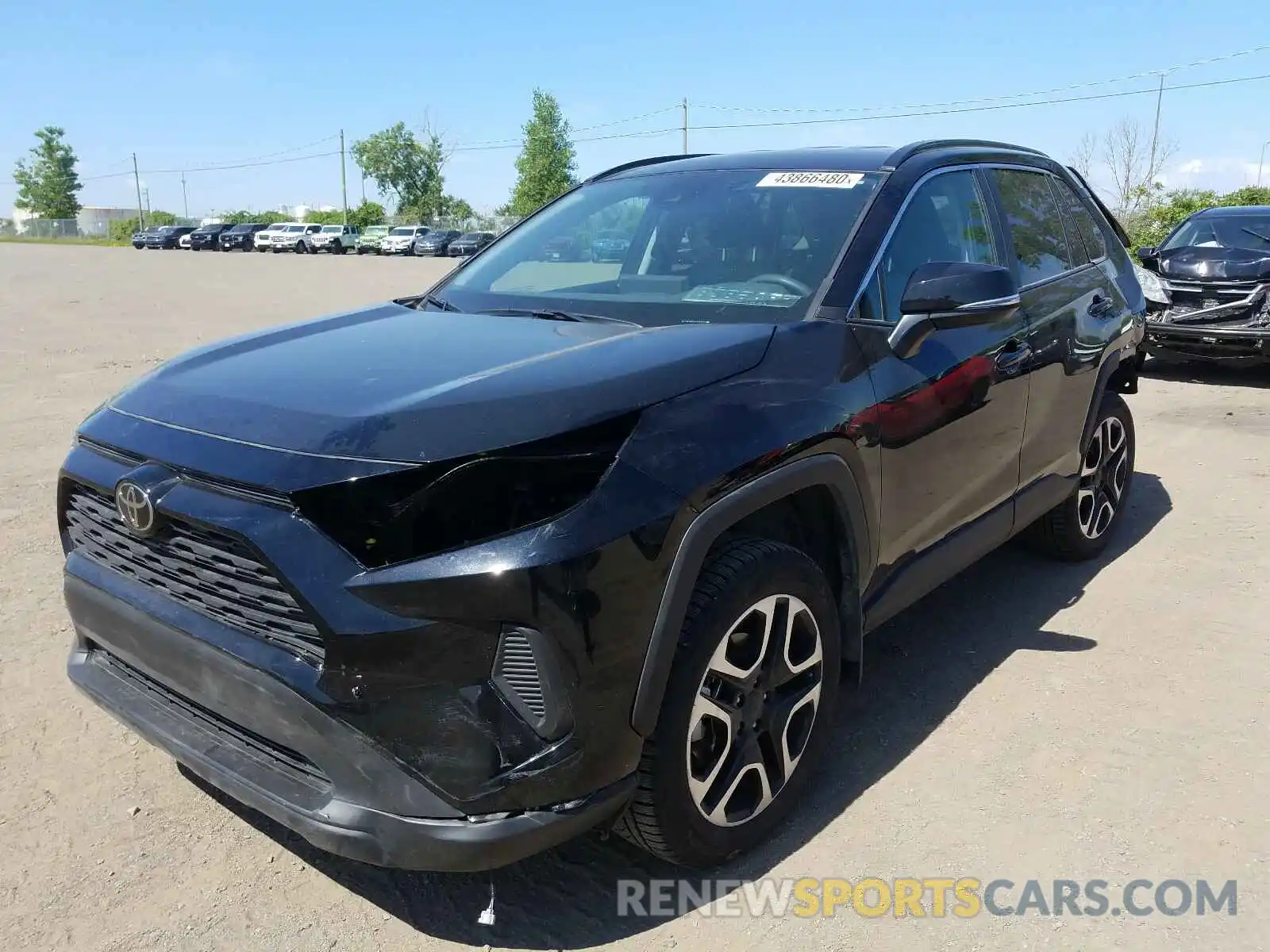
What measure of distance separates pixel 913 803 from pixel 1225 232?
32.7 ft

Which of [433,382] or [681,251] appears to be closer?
[433,382]

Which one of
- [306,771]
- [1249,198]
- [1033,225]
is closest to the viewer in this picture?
[306,771]

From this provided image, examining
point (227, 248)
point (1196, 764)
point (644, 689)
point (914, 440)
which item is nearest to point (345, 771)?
point (644, 689)

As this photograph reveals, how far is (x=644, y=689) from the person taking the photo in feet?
7.20

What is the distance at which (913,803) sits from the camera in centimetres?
294

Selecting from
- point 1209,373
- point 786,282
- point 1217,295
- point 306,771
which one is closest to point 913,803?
point 786,282

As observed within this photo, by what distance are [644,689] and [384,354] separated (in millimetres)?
1163

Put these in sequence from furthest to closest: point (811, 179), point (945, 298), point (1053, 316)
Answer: point (1053, 316), point (811, 179), point (945, 298)

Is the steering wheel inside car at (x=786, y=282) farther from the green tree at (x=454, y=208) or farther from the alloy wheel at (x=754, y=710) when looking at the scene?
the green tree at (x=454, y=208)

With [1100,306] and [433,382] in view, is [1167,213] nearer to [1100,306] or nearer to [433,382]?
[1100,306]

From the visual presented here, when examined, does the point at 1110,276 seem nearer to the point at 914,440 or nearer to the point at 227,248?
the point at 914,440

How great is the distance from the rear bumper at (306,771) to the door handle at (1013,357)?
2.18 meters

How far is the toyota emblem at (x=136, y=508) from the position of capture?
2.26m
